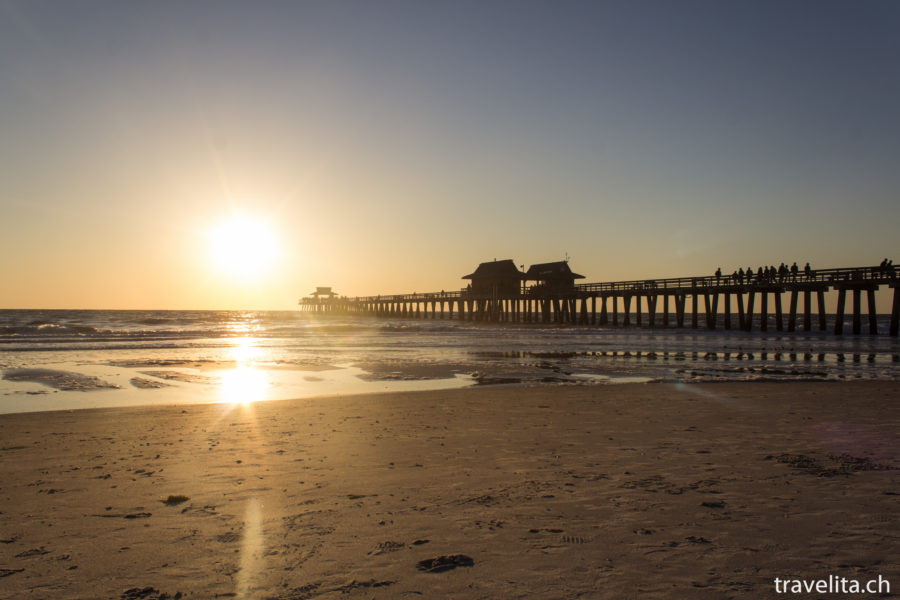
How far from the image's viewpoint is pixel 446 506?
195 inches

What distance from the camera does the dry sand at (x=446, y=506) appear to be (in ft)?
11.9

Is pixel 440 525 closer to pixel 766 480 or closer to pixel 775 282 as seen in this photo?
pixel 766 480

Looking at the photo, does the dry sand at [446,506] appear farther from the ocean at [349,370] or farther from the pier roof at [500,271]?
the pier roof at [500,271]

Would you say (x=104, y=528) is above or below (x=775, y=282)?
below

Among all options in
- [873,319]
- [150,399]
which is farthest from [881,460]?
[873,319]

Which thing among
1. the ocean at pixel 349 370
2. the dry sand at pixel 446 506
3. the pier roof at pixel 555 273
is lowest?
the ocean at pixel 349 370

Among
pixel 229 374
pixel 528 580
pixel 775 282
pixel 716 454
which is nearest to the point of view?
pixel 528 580

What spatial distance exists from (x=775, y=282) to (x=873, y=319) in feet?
22.3

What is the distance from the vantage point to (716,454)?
22.0ft

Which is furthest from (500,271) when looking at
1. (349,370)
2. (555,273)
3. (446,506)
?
(446,506)

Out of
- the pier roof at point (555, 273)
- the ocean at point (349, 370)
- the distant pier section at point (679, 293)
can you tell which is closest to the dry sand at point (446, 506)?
the ocean at point (349, 370)

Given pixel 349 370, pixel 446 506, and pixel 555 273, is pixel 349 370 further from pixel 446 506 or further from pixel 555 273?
pixel 555 273

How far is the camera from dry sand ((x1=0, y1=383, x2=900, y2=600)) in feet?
11.9

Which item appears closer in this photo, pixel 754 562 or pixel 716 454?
pixel 754 562
